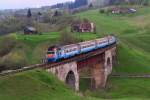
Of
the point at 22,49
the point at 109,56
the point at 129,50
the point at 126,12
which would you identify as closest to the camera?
the point at 109,56

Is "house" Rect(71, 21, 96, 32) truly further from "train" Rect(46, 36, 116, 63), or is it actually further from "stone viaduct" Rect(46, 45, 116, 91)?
"train" Rect(46, 36, 116, 63)

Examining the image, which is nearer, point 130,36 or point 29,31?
point 29,31

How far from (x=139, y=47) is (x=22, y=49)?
36.6 metres

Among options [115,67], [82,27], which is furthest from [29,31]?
[115,67]

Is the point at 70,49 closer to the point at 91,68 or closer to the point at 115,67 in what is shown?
the point at 91,68

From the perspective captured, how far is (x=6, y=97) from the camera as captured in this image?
42.9m

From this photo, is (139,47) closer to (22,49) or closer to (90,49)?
(22,49)

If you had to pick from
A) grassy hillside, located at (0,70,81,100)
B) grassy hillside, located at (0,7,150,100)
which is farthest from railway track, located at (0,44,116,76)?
grassy hillside, located at (0,7,150,100)

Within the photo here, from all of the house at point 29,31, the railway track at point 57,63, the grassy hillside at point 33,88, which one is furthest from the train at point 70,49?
the house at point 29,31

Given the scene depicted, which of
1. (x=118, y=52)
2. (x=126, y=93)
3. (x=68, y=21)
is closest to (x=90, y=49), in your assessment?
(x=126, y=93)

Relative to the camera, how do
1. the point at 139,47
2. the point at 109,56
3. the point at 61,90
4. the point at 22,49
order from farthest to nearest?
1. the point at 139,47
2. the point at 22,49
3. the point at 109,56
4. the point at 61,90

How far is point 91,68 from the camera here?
8762cm

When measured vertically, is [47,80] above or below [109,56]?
above

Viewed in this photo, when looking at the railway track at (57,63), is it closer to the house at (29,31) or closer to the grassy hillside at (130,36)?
the grassy hillside at (130,36)
